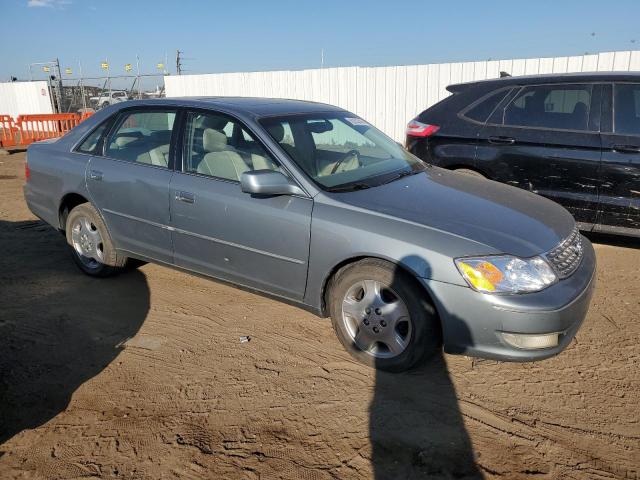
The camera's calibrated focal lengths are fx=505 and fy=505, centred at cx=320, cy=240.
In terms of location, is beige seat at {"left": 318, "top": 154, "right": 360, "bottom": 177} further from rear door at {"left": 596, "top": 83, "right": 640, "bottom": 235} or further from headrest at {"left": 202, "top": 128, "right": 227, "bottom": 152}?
rear door at {"left": 596, "top": 83, "right": 640, "bottom": 235}

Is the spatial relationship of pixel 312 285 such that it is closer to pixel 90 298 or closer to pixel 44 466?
pixel 44 466

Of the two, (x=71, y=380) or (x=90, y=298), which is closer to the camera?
(x=71, y=380)

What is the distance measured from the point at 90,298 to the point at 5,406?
5.00ft

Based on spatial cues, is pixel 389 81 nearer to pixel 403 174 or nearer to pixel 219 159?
pixel 403 174

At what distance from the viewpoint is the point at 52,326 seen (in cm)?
378

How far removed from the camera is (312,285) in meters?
3.32

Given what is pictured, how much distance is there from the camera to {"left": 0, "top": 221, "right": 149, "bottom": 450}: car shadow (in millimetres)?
2921

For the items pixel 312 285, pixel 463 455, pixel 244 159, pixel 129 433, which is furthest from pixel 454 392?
pixel 244 159

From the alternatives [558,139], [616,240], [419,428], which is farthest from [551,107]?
[419,428]

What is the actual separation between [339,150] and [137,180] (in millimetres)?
1633

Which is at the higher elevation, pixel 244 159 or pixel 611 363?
pixel 244 159

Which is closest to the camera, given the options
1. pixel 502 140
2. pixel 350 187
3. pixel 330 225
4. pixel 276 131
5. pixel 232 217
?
pixel 330 225

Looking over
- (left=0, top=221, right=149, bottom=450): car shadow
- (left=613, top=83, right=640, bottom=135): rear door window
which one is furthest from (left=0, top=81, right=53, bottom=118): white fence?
(left=613, top=83, right=640, bottom=135): rear door window

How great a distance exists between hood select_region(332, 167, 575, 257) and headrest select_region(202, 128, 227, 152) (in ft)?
3.66
